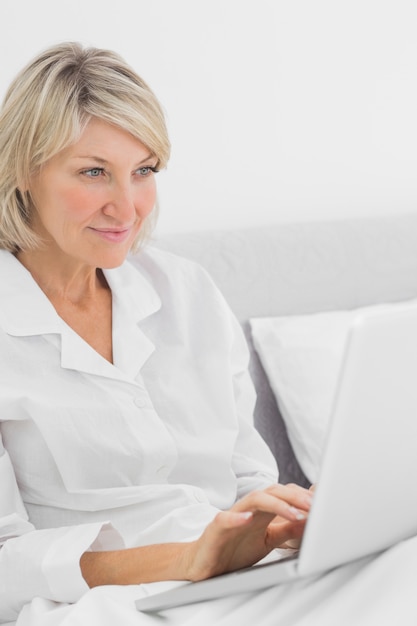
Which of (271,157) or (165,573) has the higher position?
(271,157)

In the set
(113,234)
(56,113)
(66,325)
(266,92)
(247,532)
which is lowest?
(247,532)

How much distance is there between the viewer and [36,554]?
1.23 meters

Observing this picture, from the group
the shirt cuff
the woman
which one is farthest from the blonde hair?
the shirt cuff

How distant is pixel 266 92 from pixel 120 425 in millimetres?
1067

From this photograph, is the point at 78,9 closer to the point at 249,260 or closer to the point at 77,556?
the point at 249,260

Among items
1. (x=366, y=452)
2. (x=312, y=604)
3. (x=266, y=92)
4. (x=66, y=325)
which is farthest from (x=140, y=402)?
(x=266, y=92)

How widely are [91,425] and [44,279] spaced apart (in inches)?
9.1

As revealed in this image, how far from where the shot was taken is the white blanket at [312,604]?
96 centimetres

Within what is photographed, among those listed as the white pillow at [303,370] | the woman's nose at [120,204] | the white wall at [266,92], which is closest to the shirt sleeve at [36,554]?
the woman's nose at [120,204]

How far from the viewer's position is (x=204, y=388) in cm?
155

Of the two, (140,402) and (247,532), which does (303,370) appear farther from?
(247,532)

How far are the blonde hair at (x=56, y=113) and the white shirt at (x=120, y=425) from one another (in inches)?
3.2

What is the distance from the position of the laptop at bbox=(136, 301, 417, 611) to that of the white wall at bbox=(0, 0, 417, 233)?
1250 mm

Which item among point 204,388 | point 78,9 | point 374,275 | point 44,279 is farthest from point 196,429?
point 78,9
